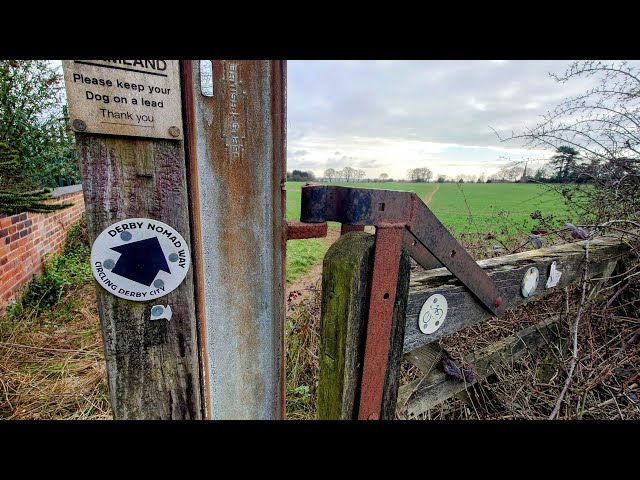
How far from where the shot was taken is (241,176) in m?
1.02

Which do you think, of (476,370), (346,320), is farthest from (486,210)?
(346,320)

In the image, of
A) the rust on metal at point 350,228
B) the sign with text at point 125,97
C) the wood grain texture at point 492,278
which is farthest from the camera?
the wood grain texture at point 492,278

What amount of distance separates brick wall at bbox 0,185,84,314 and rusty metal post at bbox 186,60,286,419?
4379mm

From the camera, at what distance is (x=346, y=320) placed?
97 centimetres

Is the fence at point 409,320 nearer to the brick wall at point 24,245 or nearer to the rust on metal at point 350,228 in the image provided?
the rust on metal at point 350,228

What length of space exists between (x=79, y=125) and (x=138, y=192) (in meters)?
0.20

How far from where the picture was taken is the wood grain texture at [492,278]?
1.28 meters

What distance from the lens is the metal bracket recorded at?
0.96 metres

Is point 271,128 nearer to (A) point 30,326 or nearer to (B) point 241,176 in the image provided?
(B) point 241,176

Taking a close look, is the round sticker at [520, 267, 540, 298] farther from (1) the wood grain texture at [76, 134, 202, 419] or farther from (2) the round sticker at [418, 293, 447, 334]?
(1) the wood grain texture at [76, 134, 202, 419]

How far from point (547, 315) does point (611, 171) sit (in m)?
1.72

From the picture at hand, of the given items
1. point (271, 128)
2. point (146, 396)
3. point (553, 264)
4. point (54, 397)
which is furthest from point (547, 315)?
point (54, 397)

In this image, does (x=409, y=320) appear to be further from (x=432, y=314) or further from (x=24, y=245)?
(x=24, y=245)

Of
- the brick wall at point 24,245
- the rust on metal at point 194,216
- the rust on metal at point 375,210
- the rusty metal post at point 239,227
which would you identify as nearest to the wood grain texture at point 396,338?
the rust on metal at point 375,210
